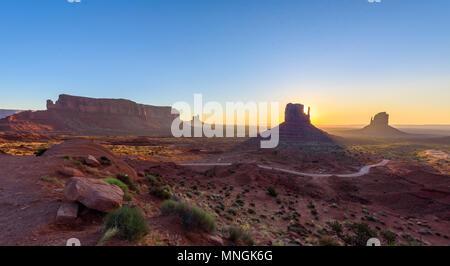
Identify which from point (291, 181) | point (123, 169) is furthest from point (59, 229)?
point (291, 181)

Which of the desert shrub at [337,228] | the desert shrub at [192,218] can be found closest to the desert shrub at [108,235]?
the desert shrub at [192,218]

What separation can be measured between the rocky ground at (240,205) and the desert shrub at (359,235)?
0.19 feet

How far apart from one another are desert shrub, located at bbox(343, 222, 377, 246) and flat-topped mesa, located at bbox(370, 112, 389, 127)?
174 meters

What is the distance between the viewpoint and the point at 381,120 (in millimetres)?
141500

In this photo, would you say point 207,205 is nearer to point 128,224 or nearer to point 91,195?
point 91,195

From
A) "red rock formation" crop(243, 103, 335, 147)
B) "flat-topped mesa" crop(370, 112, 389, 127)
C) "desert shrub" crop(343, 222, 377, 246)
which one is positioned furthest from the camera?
"flat-topped mesa" crop(370, 112, 389, 127)

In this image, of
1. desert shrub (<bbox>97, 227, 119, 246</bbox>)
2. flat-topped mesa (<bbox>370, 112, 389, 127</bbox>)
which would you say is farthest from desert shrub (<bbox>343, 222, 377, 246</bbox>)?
flat-topped mesa (<bbox>370, 112, 389, 127</bbox>)

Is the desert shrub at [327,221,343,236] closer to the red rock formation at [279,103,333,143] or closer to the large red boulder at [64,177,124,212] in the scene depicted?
the large red boulder at [64,177,124,212]

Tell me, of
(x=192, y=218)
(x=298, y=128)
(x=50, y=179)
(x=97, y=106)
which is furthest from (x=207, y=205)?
(x=97, y=106)

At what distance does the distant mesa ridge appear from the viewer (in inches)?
3322

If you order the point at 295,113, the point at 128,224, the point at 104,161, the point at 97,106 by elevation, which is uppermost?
the point at 97,106

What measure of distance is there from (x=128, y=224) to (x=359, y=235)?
1198cm
